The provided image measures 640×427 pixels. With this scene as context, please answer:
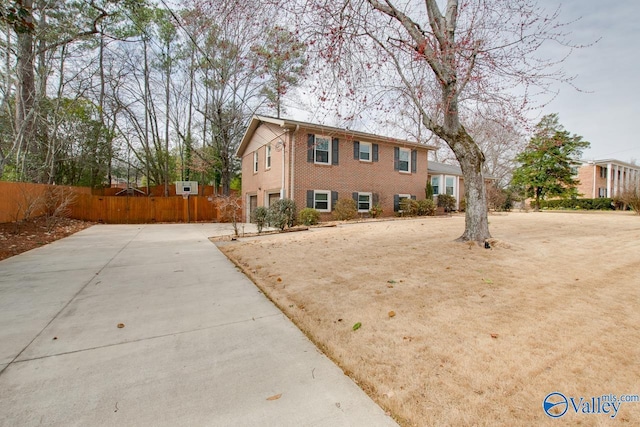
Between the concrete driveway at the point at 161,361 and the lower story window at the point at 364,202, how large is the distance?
1112 cm

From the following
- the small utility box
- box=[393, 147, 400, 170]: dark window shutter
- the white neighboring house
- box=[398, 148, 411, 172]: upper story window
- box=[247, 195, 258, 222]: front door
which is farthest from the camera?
the white neighboring house

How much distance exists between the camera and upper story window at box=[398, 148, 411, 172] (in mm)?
16172

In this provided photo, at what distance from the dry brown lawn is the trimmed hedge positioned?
23273mm

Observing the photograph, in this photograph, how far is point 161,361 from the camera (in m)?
2.20

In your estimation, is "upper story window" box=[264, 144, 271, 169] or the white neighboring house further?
the white neighboring house

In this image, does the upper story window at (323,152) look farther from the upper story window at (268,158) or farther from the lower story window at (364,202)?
the upper story window at (268,158)

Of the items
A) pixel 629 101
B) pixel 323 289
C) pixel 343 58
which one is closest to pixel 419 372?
pixel 323 289

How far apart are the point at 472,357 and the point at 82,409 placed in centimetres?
260

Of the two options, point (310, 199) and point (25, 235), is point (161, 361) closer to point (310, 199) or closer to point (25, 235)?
point (25, 235)

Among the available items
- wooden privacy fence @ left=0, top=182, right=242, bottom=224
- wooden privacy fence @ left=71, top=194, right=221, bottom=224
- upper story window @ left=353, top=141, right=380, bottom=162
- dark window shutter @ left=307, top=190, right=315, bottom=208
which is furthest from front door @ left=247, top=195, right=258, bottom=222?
upper story window @ left=353, top=141, right=380, bottom=162

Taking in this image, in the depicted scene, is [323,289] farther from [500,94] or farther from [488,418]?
[500,94]

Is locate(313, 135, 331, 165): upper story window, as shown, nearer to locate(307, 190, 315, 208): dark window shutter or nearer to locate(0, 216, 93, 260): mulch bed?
locate(307, 190, 315, 208): dark window shutter

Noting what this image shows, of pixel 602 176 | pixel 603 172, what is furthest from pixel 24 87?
pixel 603 172
